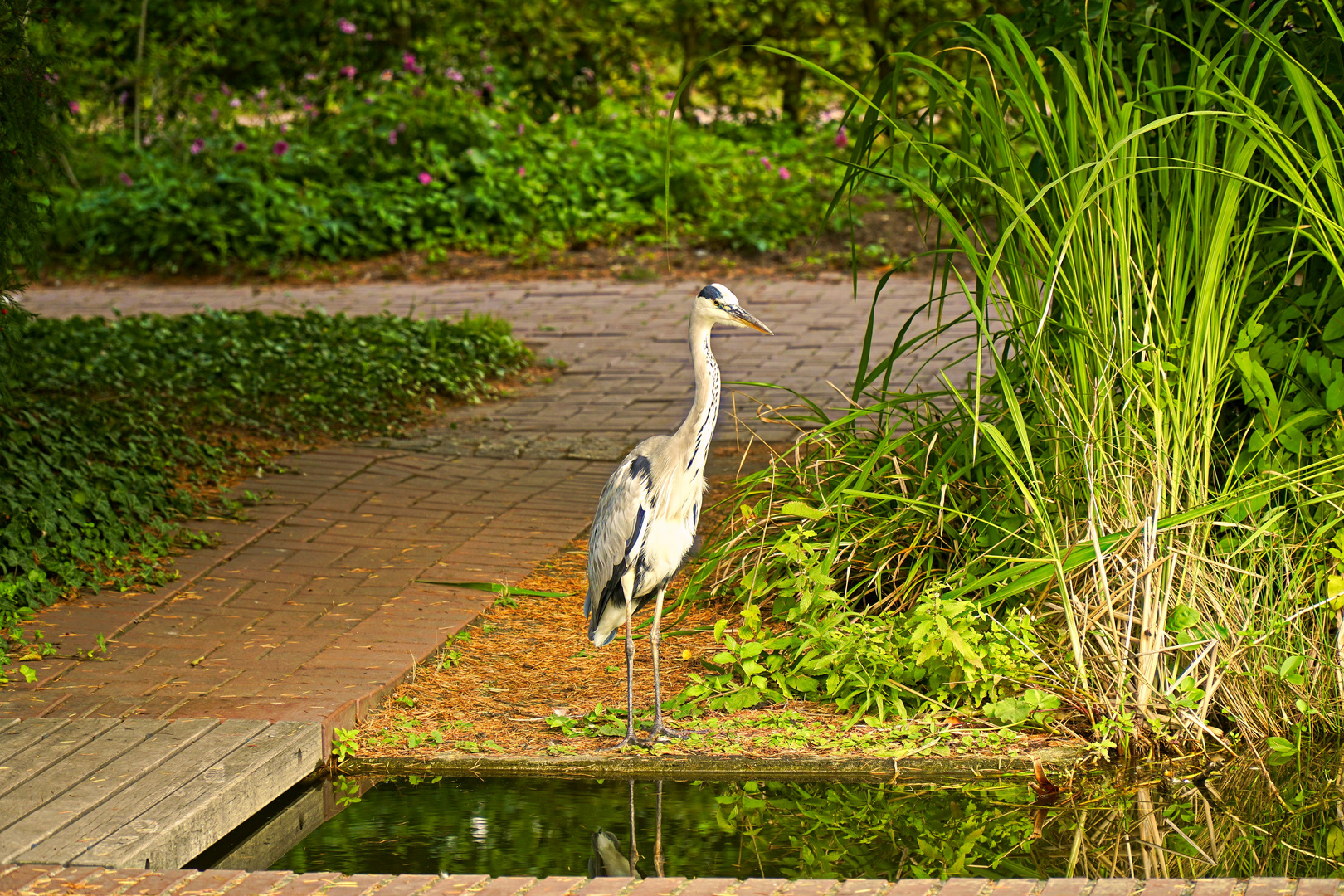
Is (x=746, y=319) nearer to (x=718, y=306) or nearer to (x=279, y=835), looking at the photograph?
(x=718, y=306)

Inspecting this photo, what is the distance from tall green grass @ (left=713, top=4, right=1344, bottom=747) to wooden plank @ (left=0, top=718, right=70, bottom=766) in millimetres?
2575

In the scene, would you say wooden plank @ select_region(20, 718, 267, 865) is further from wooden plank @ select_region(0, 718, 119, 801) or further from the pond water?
the pond water

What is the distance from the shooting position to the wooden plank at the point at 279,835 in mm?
3826

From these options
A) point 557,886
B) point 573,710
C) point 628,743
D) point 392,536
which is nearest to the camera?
point 557,886

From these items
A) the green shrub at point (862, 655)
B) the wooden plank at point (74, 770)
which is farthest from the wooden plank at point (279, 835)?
the green shrub at point (862, 655)

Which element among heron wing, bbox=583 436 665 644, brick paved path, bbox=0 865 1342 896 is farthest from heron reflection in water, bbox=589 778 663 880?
heron wing, bbox=583 436 665 644

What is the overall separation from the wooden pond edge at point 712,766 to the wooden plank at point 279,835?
219mm

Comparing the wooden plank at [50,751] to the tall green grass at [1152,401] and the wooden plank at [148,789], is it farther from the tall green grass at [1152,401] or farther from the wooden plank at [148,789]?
the tall green grass at [1152,401]

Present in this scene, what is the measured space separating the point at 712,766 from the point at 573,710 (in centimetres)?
65

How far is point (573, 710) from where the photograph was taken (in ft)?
15.7

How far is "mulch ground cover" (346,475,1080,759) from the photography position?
4.39 meters

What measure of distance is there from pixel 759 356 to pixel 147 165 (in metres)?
7.98

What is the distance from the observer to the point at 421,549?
20.6ft

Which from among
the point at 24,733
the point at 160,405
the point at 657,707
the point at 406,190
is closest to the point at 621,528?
the point at 657,707
